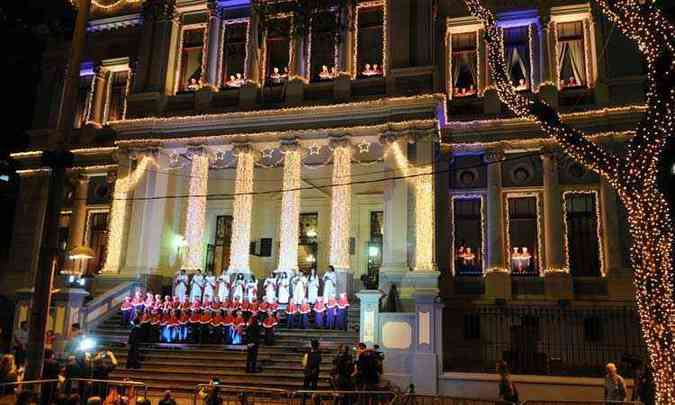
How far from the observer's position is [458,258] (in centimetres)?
2328

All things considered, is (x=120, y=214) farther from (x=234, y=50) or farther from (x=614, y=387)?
(x=614, y=387)

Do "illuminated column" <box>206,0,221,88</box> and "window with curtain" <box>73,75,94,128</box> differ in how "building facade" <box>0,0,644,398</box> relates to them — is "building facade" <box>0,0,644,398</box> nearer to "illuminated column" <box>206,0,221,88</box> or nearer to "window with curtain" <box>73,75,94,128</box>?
"illuminated column" <box>206,0,221,88</box>

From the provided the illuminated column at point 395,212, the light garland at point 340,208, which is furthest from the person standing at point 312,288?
the illuminated column at point 395,212

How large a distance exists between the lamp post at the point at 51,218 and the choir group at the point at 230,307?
26.4 feet

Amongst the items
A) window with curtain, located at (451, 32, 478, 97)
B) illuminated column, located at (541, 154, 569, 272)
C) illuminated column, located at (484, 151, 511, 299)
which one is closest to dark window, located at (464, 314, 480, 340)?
illuminated column, located at (484, 151, 511, 299)

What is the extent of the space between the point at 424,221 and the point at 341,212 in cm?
309

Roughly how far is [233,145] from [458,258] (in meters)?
9.83

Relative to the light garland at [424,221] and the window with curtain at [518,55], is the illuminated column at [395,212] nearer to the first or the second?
the light garland at [424,221]

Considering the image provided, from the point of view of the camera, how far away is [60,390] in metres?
10.6

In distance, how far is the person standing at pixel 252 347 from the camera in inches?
638

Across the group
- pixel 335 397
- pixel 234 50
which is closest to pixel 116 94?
pixel 234 50

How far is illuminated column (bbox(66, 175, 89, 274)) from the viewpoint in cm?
2666

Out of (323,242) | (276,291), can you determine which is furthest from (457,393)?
(323,242)

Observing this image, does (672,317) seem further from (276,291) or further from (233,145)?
(233,145)
